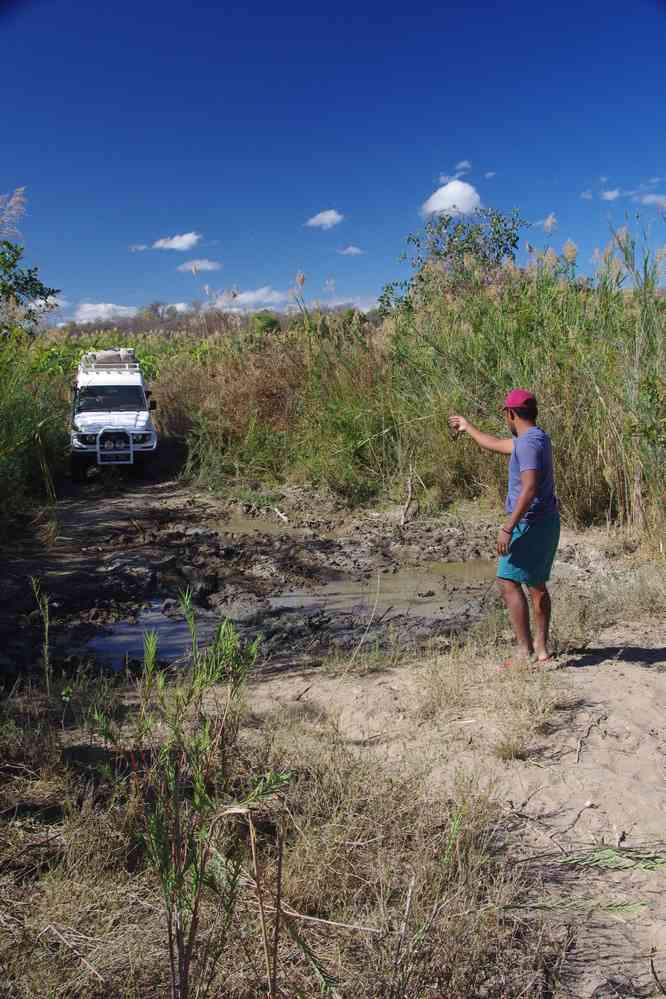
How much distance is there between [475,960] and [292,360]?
1126 centimetres

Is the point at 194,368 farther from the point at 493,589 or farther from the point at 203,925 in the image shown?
the point at 203,925

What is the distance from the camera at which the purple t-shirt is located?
453cm

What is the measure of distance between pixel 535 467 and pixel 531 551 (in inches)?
20.7

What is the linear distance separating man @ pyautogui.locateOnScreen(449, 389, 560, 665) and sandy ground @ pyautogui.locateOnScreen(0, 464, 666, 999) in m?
→ 0.46

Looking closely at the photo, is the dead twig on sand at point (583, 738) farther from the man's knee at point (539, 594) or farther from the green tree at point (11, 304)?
the green tree at point (11, 304)

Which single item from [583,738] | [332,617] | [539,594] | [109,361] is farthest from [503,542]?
[109,361]

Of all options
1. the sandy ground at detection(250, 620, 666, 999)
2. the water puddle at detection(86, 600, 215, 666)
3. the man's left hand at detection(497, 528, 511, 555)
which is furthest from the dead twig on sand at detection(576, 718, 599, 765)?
the water puddle at detection(86, 600, 215, 666)

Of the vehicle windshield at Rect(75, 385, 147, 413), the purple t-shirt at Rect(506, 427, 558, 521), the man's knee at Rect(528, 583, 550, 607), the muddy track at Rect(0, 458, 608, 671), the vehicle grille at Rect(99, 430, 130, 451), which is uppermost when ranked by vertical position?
the vehicle windshield at Rect(75, 385, 147, 413)

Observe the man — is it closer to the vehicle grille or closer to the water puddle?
the water puddle

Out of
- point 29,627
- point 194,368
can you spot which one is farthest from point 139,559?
point 194,368

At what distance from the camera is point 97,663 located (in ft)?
18.3

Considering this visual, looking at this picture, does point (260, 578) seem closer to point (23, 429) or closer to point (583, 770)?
point (23, 429)

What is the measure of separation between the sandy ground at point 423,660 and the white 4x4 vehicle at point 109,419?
A: 5.58 ft

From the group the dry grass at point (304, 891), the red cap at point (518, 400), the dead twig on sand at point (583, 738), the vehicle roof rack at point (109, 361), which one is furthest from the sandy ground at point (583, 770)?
the vehicle roof rack at point (109, 361)
